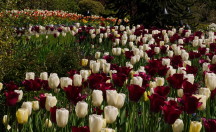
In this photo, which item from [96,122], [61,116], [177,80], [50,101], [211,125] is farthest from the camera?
[177,80]

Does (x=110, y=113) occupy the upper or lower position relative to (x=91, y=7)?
lower

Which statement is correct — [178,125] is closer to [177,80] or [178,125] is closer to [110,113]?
[110,113]

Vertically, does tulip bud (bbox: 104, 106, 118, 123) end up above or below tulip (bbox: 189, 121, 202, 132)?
above

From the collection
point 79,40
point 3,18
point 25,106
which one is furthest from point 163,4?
point 25,106

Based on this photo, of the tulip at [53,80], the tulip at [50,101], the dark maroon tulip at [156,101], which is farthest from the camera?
the tulip at [53,80]

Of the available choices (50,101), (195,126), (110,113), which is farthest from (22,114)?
(195,126)

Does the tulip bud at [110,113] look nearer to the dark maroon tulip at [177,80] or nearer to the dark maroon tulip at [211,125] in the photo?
the dark maroon tulip at [211,125]

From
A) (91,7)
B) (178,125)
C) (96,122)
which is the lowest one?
(178,125)

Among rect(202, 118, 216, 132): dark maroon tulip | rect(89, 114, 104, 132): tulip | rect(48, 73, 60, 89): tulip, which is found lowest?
rect(202, 118, 216, 132): dark maroon tulip

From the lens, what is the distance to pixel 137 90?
2.85m

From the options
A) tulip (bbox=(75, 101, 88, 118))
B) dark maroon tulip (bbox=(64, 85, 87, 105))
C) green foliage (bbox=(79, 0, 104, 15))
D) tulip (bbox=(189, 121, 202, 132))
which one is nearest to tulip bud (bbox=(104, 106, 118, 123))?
tulip (bbox=(75, 101, 88, 118))

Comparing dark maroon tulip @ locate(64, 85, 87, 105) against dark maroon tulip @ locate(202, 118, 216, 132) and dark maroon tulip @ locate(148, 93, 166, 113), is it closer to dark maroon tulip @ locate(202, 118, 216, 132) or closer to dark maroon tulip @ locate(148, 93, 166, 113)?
dark maroon tulip @ locate(148, 93, 166, 113)

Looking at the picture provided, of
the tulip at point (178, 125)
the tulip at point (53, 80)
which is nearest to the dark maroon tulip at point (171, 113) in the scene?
the tulip at point (178, 125)

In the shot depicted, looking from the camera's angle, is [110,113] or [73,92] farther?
[73,92]
